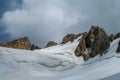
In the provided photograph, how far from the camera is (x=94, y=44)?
7725 cm

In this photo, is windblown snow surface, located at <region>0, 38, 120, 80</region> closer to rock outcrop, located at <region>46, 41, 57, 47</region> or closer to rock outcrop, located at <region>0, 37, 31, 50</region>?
rock outcrop, located at <region>0, 37, 31, 50</region>

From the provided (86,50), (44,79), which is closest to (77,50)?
(86,50)

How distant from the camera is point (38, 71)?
49.3 meters

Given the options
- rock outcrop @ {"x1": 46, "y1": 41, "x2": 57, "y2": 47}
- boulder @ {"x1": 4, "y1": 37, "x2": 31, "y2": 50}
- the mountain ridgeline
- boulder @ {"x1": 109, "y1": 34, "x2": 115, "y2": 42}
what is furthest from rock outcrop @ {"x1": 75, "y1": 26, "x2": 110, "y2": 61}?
rock outcrop @ {"x1": 46, "y1": 41, "x2": 57, "y2": 47}

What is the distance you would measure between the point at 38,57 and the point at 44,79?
9.91m

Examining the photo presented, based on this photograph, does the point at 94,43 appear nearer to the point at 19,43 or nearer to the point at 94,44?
the point at 94,44

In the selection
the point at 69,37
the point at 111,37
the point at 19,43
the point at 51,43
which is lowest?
the point at 111,37

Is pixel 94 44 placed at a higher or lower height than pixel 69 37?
lower

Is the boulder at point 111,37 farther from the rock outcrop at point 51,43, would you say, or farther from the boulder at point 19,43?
the rock outcrop at point 51,43

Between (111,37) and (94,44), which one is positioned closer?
(111,37)

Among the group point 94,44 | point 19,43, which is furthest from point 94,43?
point 19,43

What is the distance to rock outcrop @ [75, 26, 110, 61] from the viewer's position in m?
69.6

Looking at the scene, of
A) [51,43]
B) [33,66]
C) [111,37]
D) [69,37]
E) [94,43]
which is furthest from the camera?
[51,43]

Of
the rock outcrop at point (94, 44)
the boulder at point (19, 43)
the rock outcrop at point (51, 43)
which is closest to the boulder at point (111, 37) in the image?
the rock outcrop at point (94, 44)
